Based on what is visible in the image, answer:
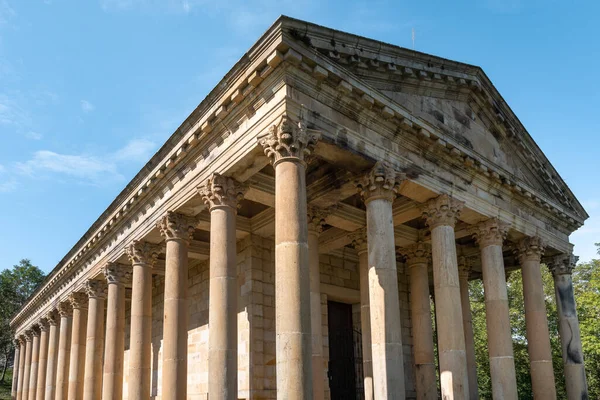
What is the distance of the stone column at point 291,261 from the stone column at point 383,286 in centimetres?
272

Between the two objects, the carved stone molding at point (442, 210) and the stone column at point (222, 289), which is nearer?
the stone column at point (222, 289)

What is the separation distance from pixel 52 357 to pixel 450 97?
1049 inches

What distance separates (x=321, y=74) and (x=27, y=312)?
37327 mm

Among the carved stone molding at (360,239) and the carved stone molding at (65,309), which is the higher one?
the carved stone molding at (360,239)

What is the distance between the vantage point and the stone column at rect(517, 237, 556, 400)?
2084cm

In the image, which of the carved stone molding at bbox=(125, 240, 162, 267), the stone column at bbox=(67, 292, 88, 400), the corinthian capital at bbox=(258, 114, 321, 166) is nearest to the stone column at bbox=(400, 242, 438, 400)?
the carved stone molding at bbox=(125, 240, 162, 267)

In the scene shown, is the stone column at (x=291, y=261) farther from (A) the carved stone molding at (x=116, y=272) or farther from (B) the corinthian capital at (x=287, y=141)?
(A) the carved stone molding at (x=116, y=272)

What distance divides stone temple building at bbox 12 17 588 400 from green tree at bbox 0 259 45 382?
4484cm

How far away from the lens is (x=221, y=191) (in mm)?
15844

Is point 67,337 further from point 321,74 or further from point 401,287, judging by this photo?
point 321,74

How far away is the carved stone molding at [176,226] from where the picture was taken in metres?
18.5

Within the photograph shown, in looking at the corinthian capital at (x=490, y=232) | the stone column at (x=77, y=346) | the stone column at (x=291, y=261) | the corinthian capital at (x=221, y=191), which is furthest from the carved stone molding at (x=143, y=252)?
the corinthian capital at (x=490, y=232)

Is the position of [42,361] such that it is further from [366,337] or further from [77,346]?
[366,337]

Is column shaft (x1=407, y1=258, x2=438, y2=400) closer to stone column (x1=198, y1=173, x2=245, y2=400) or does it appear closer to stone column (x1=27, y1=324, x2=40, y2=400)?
stone column (x1=198, y1=173, x2=245, y2=400)
